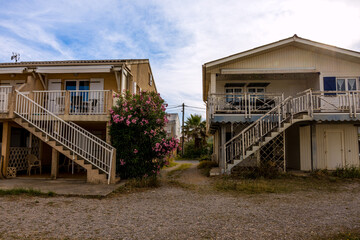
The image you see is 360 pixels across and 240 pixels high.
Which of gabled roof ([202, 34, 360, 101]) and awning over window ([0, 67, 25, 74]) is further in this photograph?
gabled roof ([202, 34, 360, 101])

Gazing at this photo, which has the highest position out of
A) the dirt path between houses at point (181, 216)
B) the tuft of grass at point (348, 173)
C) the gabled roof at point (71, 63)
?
the gabled roof at point (71, 63)

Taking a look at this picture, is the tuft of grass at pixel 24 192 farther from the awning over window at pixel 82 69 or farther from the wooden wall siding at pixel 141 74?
the wooden wall siding at pixel 141 74

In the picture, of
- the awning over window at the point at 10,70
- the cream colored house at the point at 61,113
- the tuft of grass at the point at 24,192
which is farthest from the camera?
the awning over window at the point at 10,70

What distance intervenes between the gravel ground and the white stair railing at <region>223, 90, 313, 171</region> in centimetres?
362

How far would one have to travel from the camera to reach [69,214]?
5711mm

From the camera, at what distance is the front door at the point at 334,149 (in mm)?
13195

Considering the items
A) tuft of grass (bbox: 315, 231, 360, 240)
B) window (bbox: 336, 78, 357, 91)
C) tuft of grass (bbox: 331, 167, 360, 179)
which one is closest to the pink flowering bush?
tuft of grass (bbox: 315, 231, 360, 240)

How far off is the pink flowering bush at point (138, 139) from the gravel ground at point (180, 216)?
2.56 meters

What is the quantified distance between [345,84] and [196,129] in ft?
55.1

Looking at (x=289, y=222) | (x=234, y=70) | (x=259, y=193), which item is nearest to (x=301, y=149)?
(x=234, y=70)

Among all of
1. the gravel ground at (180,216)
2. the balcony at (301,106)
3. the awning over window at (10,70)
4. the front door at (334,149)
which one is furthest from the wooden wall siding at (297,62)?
the awning over window at (10,70)

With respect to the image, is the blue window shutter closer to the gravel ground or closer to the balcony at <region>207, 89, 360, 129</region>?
the balcony at <region>207, 89, 360, 129</region>

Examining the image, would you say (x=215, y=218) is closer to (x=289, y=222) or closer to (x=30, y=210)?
(x=289, y=222)

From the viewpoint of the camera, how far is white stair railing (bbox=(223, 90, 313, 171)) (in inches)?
446
